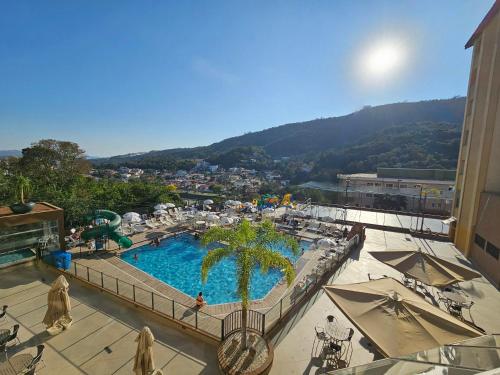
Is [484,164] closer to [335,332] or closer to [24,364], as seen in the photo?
[335,332]

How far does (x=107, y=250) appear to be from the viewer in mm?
18484

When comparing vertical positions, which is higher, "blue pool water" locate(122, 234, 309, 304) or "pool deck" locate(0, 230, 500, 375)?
"pool deck" locate(0, 230, 500, 375)

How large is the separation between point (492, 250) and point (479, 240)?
214cm

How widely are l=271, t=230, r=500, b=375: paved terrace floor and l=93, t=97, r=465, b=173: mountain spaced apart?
66701 millimetres

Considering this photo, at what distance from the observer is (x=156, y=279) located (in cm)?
1467

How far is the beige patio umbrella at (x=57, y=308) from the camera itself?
24.0ft

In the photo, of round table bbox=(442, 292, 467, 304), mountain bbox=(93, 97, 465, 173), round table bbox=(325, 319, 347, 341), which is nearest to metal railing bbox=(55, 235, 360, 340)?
round table bbox=(325, 319, 347, 341)

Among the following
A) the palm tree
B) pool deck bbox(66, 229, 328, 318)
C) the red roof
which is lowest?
pool deck bbox(66, 229, 328, 318)

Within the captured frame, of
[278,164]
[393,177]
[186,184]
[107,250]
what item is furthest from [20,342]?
[278,164]

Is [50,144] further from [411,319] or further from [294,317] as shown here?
[411,319]

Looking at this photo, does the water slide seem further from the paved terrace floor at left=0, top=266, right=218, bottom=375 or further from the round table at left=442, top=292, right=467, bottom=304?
the round table at left=442, top=292, right=467, bottom=304

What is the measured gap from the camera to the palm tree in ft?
20.7

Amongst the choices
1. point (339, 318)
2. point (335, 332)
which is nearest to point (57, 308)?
point (335, 332)

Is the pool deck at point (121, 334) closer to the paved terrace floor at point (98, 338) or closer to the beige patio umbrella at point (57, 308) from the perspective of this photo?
the paved terrace floor at point (98, 338)
